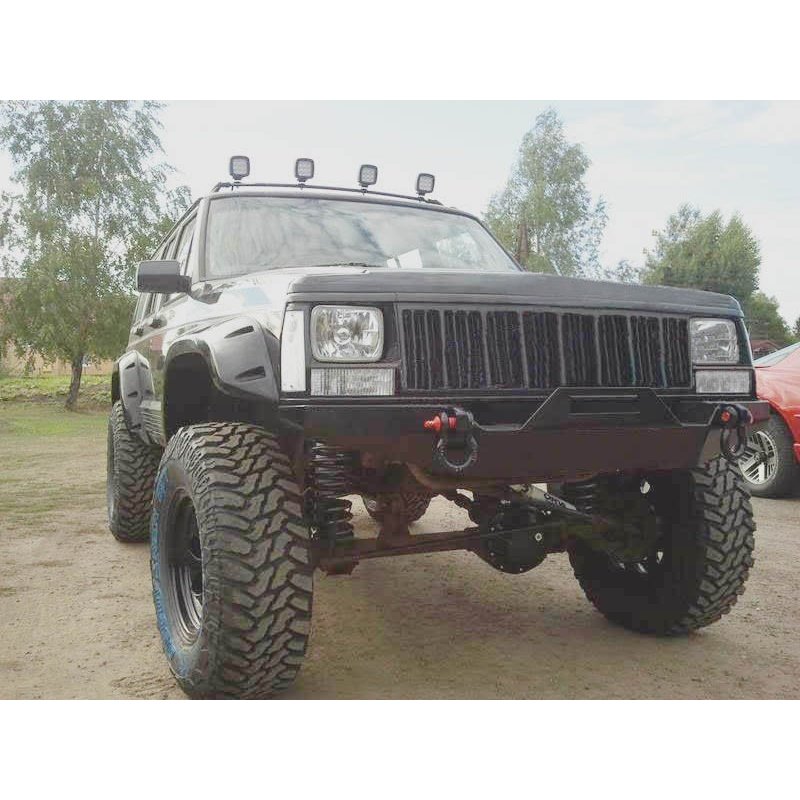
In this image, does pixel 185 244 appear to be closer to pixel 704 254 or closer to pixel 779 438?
pixel 779 438

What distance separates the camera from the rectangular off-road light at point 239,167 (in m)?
3.86

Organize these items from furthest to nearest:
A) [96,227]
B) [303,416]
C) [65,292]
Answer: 1. [65,292]
2. [96,227]
3. [303,416]

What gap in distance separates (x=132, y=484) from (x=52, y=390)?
11524 millimetres

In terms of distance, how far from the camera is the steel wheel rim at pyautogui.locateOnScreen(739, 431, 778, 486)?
21.1 ft

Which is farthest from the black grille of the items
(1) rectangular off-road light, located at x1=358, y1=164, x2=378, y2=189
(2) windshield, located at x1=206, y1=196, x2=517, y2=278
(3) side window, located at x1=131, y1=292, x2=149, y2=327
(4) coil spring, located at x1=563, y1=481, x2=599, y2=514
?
(3) side window, located at x1=131, y1=292, x2=149, y2=327

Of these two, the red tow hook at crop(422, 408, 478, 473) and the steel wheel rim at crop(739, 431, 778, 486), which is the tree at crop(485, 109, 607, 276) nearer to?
the steel wheel rim at crop(739, 431, 778, 486)

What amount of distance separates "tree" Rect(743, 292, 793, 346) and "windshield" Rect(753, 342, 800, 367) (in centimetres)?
19

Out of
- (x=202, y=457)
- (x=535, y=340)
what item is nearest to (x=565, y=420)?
(x=535, y=340)

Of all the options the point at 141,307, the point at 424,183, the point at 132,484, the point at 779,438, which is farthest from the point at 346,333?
the point at 779,438

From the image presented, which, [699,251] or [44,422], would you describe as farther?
[699,251]

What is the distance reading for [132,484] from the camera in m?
4.81

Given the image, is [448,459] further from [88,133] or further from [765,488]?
[88,133]

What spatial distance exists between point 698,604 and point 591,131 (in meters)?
2.28

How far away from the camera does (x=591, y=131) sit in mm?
4062
